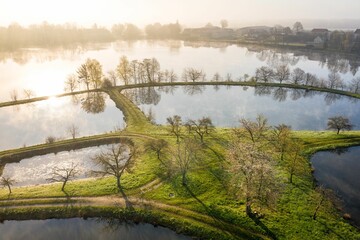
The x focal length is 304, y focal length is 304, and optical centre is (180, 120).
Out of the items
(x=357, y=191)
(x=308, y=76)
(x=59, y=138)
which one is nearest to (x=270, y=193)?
(x=357, y=191)

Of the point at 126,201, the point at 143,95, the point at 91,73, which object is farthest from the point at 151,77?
the point at 126,201

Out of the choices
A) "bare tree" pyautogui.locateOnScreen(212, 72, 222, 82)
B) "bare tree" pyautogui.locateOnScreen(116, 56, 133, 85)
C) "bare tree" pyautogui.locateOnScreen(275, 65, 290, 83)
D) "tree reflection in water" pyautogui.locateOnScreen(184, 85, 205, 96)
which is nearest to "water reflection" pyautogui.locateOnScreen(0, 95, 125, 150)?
"bare tree" pyautogui.locateOnScreen(116, 56, 133, 85)

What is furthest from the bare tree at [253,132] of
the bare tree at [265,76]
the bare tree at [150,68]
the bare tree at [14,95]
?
the bare tree at [14,95]

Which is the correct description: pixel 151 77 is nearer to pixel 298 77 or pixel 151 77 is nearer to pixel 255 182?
pixel 298 77

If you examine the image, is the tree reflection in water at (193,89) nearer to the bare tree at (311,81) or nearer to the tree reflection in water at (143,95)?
the tree reflection in water at (143,95)

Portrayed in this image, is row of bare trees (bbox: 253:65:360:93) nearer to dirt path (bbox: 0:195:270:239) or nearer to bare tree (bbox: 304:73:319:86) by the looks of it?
bare tree (bbox: 304:73:319:86)

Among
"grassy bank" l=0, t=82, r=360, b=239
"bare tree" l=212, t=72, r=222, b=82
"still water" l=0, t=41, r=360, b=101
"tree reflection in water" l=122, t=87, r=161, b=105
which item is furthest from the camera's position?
"still water" l=0, t=41, r=360, b=101
